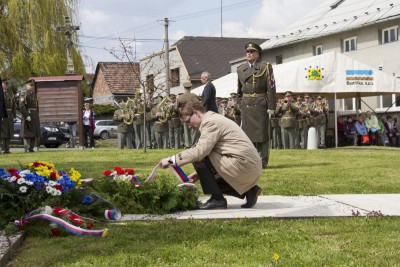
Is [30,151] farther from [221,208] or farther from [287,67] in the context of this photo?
[221,208]

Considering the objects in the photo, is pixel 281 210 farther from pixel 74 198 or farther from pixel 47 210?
pixel 47 210

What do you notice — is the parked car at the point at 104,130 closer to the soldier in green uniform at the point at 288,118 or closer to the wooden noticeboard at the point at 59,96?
the wooden noticeboard at the point at 59,96

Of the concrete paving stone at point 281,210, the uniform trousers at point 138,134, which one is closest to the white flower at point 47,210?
the concrete paving stone at point 281,210

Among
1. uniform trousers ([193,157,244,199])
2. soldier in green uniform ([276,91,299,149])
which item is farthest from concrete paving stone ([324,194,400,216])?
soldier in green uniform ([276,91,299,149])

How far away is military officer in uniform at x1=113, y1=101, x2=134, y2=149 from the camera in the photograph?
26.0 m

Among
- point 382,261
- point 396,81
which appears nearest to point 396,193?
point 382,261

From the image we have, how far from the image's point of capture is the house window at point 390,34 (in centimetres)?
3372

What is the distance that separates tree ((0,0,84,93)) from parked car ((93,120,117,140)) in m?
12.5

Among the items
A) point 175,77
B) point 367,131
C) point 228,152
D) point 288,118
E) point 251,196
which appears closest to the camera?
point 228,152

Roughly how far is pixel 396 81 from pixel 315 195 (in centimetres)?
1862

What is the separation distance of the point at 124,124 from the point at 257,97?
14590 millimetres

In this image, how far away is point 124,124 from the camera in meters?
26.3

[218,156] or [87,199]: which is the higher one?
[218,156]

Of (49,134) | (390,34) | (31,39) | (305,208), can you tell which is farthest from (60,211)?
(31,39)
